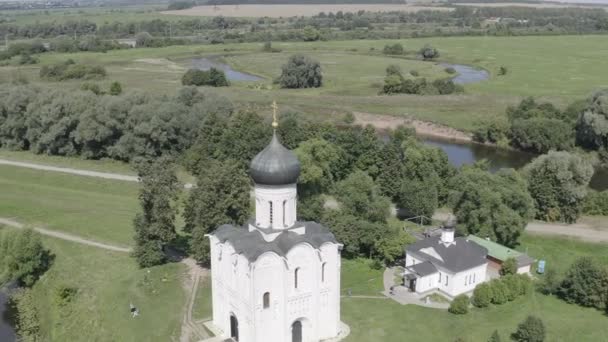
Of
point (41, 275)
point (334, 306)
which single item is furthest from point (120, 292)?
point (334, 306)

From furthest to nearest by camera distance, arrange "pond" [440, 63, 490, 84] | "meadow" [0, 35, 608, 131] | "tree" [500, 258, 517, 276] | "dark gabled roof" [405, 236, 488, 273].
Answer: "pond" [440, 63, 490, 84]
"meadow" [0, 35, 608, 131]
"tree" [500, 258, 517, 276]
"dark gabled roof" [405, 236, 488, 273]

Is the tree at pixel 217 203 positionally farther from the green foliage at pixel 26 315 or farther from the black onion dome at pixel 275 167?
the black onion dome at pixel 275 167

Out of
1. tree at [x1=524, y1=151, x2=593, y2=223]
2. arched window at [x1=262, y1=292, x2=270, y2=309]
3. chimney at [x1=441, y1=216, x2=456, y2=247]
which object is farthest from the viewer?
tree at [x1=524, y1=151, x2=593, y2=223]

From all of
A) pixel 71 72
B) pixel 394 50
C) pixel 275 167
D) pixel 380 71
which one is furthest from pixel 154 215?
pixel 394 50

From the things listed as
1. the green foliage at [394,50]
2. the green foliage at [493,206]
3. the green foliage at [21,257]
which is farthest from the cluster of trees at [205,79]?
the green foliage at [493,206]

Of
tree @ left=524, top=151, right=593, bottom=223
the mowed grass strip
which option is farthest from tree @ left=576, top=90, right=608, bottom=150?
the mowed grass strip

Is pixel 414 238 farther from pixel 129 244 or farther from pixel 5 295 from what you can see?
pixel 5 295

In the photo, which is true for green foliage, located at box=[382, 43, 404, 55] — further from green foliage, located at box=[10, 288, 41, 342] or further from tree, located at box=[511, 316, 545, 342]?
tree, located at box=[511, 316, 545, 342]

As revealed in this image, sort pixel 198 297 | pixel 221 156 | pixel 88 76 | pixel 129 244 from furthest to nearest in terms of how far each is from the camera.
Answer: pixel 88 76
pixel 221 156
pixel 129 244
pixel 198 297
